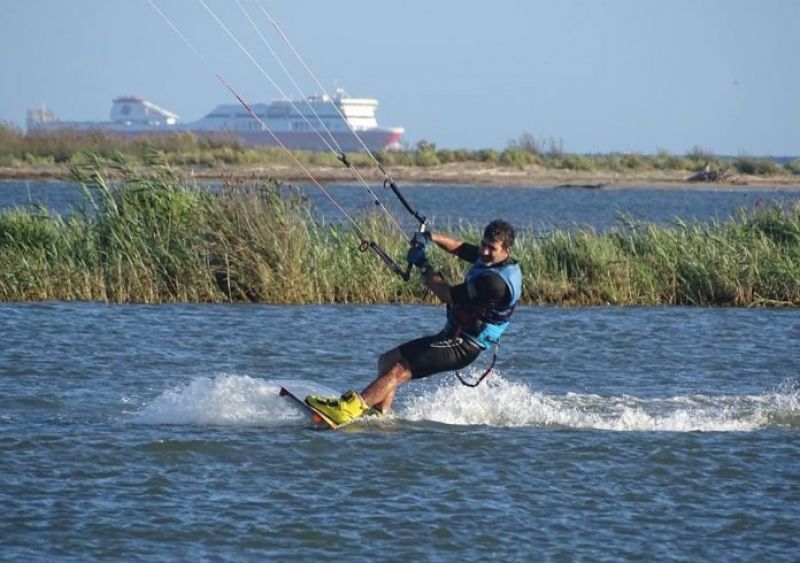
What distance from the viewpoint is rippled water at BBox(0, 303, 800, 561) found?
900 centimetres

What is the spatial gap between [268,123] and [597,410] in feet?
417

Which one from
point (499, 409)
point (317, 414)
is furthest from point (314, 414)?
point (499, 409)

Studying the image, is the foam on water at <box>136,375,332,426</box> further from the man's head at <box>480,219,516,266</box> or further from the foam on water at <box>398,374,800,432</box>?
the man's head at <box>480,219,516,266</box>

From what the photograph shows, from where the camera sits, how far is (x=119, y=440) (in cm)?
1113

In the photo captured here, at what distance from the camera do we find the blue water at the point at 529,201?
41.0 metres

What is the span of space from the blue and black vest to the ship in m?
102

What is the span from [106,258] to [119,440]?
8.19 metres

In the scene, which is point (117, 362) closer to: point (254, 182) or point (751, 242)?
point (254, 182)

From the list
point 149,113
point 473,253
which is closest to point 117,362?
point 473,253

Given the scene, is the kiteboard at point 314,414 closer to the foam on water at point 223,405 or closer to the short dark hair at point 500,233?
the foam on water at point 223,405

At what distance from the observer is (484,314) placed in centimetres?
1135

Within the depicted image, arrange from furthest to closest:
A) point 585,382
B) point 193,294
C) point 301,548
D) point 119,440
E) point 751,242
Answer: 1. point 751,242
2. point 193,294
3. point 585,382
4. point 119,440
5. point 301,548

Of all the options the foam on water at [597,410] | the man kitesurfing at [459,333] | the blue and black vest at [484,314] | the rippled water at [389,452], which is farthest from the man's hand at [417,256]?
the foam on water at [597,410]

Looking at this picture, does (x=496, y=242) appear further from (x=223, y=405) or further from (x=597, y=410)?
(x=223, y=405)
